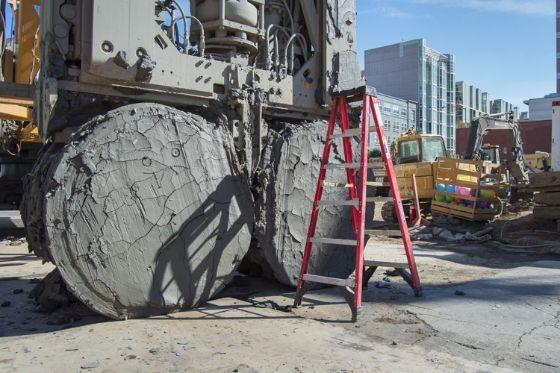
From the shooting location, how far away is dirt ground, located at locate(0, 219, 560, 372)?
3262 millimetres

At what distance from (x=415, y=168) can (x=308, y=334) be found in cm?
1177

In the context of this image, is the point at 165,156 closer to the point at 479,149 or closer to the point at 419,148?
the point at 479,149

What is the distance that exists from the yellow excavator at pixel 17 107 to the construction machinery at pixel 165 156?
650 centimetres

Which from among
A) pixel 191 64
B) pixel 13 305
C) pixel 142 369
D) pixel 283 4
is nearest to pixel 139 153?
pixel 191 64

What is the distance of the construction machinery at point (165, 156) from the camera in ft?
13.1

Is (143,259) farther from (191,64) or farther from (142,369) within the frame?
(191,64)

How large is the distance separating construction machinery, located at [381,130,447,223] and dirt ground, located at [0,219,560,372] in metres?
8.71

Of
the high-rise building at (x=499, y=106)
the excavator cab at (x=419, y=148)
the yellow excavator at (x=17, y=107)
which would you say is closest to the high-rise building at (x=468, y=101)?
the high-rise building at (x=499, y=106)

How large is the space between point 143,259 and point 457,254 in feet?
22.8

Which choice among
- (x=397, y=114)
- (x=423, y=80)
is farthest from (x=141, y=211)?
(x=423, y=80)

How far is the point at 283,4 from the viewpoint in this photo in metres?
5.86

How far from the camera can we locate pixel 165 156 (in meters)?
4.32

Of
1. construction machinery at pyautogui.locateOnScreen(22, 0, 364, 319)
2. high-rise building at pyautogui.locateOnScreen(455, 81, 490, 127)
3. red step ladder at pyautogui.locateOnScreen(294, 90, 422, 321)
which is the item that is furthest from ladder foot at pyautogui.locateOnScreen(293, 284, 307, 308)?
high-rise building at pyautogui.locateOnScreen(455, 81, 490, 127)

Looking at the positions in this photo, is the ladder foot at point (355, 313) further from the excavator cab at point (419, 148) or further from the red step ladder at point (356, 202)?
the excavator cab at point (419, 148)
